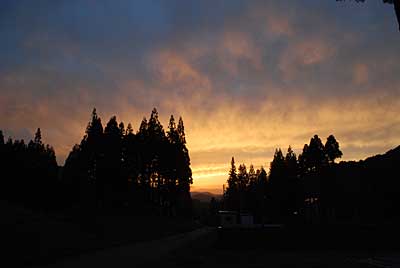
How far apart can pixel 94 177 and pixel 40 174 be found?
47.3ft

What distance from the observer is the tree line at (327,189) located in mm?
46531

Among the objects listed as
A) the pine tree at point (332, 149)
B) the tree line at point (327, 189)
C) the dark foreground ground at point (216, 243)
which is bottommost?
the dark foreground ground at point (216, 243)

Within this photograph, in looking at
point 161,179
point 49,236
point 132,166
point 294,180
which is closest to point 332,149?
point 294,180

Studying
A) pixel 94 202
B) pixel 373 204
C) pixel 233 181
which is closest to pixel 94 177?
pixel 94 202

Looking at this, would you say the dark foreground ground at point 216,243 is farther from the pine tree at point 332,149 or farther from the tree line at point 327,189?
the pine tree at point 332,149

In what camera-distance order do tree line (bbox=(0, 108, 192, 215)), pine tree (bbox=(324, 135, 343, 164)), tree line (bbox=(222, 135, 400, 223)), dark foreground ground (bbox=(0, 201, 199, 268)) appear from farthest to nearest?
1. pine tree (bbox=(324, 135, 343, 164))
2. tree line (bbox=(0, 108, 192, 215))
3. tree line (bbox=(222, 135, 400, 223))
4. dark foreground ground (bbox=(0, 201, 199, 268))

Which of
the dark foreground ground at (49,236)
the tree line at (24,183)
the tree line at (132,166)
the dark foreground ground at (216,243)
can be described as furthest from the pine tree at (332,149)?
the tree line at (24,183)

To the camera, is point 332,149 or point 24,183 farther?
point 332,149

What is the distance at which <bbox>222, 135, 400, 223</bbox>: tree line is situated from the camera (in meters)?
46.5

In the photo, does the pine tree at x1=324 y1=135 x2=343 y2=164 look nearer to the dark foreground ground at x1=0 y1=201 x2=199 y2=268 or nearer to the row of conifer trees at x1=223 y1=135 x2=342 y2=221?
the row of conifer trees at x1=223 y1=135 x2=342 y2=221

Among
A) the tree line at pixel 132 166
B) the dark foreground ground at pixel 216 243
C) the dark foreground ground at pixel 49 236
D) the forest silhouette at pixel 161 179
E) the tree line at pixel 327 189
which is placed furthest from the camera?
the tree line at pixel 132 166

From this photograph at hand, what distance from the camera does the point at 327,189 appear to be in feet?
195

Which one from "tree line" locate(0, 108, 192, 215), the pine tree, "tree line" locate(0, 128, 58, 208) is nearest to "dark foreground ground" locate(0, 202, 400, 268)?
"tree line" locate(0, 128, 58, 208)

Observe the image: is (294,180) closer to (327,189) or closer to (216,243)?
(327,189)
